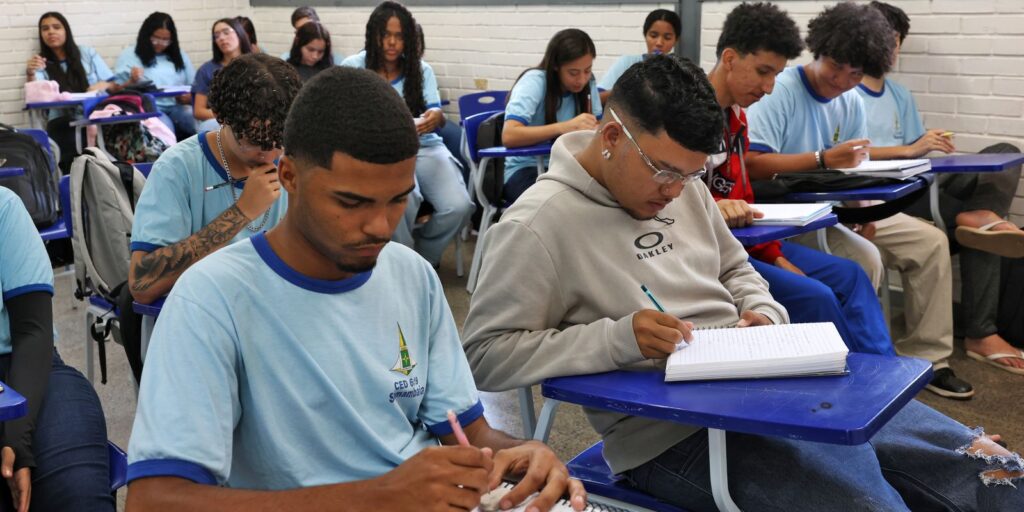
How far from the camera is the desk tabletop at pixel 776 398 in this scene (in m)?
1.38

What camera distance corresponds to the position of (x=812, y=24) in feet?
11.7

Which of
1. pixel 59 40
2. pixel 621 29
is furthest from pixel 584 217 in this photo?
pixel 59 40

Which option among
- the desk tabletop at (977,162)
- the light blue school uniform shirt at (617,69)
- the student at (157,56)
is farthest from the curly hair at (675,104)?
the student at (157,56)

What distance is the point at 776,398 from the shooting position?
1.48 meters

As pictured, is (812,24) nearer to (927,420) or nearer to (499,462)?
(927,420)

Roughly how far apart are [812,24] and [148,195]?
2.42 meters

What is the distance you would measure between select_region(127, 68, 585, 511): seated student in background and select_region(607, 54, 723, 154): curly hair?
0.67 meters

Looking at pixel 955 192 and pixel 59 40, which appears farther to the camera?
pixel 59 40

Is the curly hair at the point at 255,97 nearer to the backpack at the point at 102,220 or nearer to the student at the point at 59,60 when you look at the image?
the backpack at the point at 102,220

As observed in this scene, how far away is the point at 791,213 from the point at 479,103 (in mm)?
2707

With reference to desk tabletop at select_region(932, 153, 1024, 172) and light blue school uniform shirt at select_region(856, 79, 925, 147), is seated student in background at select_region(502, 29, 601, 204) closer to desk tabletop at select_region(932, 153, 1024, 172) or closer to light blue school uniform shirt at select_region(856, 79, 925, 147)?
light blue school uniform shirt at select_region(856, 79, 925, 147)

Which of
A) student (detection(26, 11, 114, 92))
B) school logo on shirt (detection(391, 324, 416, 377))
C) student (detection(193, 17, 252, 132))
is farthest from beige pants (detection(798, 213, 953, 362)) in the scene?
student (detection(26, 11, 114, 92))

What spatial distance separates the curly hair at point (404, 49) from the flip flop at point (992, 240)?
2517 mm

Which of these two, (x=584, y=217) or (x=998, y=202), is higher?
(x=584, y=217)
